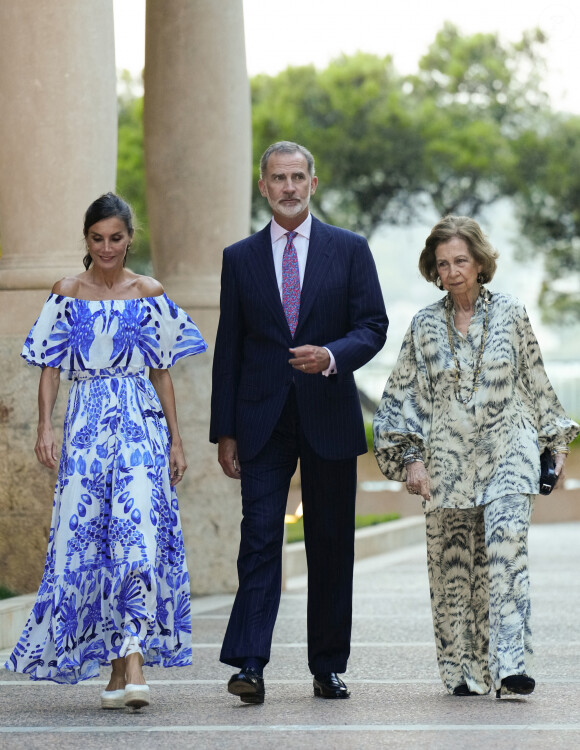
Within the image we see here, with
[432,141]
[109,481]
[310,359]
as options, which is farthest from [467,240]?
[432,141]

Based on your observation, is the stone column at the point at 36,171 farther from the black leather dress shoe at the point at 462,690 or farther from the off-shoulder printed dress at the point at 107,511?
the black leather dress shoe at the point at 462,690

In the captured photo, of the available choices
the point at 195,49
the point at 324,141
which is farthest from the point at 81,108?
the point at 324,141

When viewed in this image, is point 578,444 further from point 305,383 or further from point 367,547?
point 305,383

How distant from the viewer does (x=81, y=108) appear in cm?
1010

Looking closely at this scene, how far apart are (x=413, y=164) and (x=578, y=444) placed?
39.7 feet

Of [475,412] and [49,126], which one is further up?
[49,126]

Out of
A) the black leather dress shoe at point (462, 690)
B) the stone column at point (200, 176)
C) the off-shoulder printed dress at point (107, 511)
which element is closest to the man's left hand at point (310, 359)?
the off-shoulder printed dress at point (107, 511)

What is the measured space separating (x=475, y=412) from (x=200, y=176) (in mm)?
5356

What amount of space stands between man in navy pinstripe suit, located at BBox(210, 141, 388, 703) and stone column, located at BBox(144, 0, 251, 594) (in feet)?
15.3

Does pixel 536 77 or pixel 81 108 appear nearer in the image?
pixel 81 108

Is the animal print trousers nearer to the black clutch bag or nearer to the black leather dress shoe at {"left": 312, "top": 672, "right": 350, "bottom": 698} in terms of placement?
the black clutch bag

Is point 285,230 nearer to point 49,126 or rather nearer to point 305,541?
point 305,541

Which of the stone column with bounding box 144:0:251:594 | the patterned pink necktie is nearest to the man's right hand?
the patterned pink necktie

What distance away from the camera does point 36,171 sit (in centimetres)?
1008
